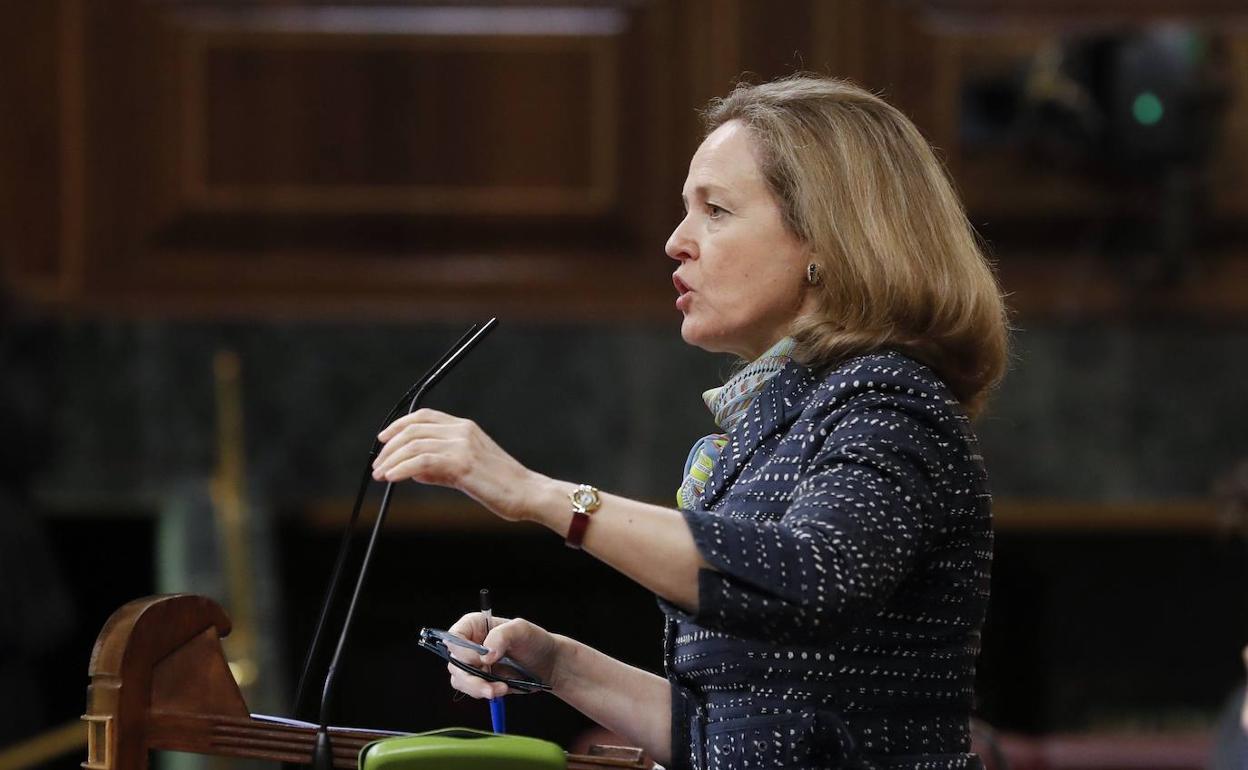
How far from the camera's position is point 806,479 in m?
1.46

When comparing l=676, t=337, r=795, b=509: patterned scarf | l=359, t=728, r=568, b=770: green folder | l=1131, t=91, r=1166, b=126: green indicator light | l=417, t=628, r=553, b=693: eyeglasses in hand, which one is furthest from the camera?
l=1131, t=91, r=1166, b=126: green indicator light

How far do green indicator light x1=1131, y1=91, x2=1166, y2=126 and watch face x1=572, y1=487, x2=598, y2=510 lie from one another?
9.82ft

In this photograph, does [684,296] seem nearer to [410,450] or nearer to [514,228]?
[410,450]

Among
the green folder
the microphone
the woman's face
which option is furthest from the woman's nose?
the green folder

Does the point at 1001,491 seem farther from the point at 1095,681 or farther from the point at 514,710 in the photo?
A: the point at 514,710

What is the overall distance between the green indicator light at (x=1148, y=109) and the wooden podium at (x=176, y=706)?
293cm

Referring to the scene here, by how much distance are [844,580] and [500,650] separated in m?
0.36

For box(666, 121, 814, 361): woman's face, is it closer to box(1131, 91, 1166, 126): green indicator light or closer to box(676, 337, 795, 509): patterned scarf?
box(676, 337, 795, 509): patterned scarf

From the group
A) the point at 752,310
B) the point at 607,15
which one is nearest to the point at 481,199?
the point at 607,15

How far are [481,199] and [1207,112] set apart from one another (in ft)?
5.37

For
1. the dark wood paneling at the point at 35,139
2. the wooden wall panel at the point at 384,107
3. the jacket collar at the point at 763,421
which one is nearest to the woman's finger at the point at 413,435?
the jacket collar at the point at 763,421

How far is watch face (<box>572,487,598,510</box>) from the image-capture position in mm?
1370

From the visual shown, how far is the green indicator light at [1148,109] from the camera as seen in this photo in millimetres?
4051

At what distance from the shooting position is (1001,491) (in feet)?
13.4
